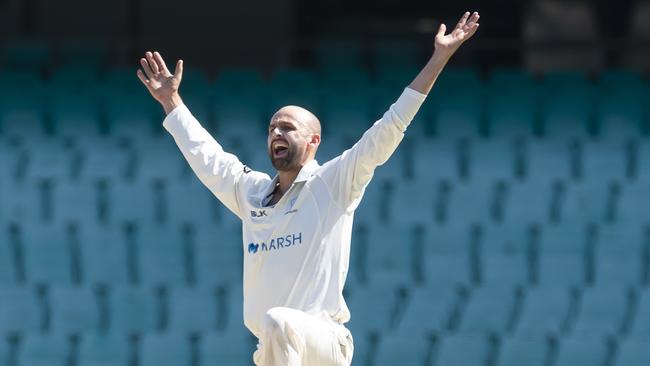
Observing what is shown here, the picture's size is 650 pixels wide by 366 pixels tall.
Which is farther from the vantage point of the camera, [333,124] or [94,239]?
[333,124]

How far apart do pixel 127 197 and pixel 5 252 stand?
86 centimetres

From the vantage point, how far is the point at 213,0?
40.1 ft

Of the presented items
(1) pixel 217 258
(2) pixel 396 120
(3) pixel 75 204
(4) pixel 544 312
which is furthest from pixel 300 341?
(3) pixel 75 204

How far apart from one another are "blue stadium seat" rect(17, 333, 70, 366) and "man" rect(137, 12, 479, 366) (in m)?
3.39

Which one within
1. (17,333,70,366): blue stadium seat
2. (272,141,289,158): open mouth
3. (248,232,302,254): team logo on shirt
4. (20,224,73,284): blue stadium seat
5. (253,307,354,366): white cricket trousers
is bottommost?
(17,333,70,366): blue stadium seat

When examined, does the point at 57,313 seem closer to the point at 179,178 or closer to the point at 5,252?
the point at 5,252

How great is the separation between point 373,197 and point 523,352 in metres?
1.62

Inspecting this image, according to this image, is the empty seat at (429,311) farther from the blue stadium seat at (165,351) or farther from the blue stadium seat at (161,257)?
the blue stadium seat at (161,257)

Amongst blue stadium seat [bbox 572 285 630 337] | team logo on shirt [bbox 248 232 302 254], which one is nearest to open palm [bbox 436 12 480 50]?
team logo on shirt [bbox 248 232 302 254]


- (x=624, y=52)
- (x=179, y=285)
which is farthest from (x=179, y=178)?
(x=624, y=52)

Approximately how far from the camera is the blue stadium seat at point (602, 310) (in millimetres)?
8570

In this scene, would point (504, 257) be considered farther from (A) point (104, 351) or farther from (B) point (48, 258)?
(B) point (48, 258)

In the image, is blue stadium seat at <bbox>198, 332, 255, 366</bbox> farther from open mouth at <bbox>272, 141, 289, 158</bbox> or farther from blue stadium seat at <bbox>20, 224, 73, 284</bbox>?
open mouth at <bbox>272, 141, 289, 158</bbox>

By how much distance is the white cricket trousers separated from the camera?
4.95 m
